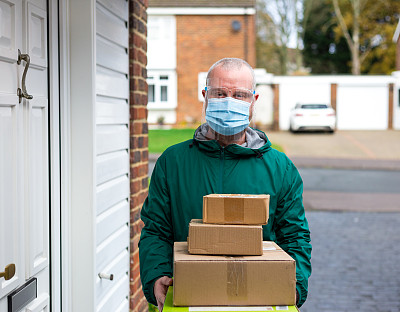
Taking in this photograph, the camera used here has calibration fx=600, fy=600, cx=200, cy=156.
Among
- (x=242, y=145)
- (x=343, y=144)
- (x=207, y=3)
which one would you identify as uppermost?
(x=207, y=3)

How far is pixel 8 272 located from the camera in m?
2.67

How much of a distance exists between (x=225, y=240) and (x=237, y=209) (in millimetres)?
127

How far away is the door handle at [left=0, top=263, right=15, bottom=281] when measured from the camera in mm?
2632

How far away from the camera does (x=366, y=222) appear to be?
12.0m

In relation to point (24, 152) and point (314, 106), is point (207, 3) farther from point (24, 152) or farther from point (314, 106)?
point (24, 152)

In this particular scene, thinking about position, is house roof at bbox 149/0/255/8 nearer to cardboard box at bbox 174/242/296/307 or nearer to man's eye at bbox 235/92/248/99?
man's eye at bbox 235/92/248/99

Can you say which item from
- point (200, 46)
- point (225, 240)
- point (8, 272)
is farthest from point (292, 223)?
point (200, 46)

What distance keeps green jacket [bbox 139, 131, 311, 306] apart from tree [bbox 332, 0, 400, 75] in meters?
44.8

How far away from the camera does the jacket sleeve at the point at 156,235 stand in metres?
2.63

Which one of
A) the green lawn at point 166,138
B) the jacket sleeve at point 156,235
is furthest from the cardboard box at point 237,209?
the green lawn at point 166,138

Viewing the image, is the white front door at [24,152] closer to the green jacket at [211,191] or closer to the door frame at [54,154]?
the door frame at [54,154]

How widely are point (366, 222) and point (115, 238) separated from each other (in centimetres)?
874

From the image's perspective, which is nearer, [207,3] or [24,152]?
[24,152]

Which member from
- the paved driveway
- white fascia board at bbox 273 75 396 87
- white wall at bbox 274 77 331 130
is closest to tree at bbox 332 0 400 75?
white fascia board at bbox 273 75 396 87
